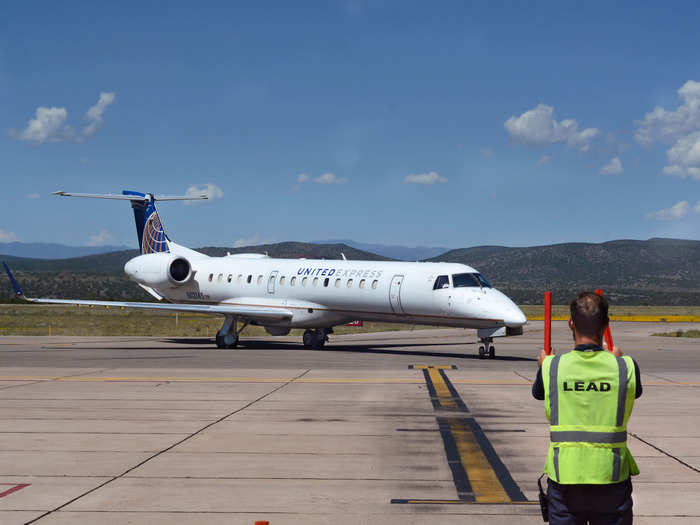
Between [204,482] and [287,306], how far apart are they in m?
22.6

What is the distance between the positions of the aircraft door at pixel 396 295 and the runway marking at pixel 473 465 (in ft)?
42.7

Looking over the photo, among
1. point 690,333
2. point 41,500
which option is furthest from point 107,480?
point 690,333

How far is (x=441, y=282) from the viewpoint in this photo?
87.8 ft

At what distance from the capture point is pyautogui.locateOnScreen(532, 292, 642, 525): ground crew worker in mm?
4645

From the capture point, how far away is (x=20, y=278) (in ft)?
602

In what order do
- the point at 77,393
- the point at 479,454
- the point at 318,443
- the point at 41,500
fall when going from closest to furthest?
the point at 41,500
the point at 479,454
the point at 318,443
the point at 77,393

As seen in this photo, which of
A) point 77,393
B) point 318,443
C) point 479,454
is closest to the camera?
point 479,454

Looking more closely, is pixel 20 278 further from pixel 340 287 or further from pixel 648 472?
pixel 648 472

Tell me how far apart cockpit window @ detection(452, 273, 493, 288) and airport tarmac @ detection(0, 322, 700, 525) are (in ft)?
17.5

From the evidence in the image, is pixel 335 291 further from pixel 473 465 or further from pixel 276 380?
pixel 473 465

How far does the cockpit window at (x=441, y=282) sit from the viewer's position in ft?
87.4

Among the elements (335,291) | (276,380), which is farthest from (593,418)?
(335,291)

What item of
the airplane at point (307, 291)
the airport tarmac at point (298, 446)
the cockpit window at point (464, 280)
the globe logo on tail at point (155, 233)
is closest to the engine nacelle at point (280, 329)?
the airplane at point (307, 291)

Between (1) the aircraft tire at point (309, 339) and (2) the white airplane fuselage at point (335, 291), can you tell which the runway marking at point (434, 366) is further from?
(1) the aircraft tire at point (309, 339)
